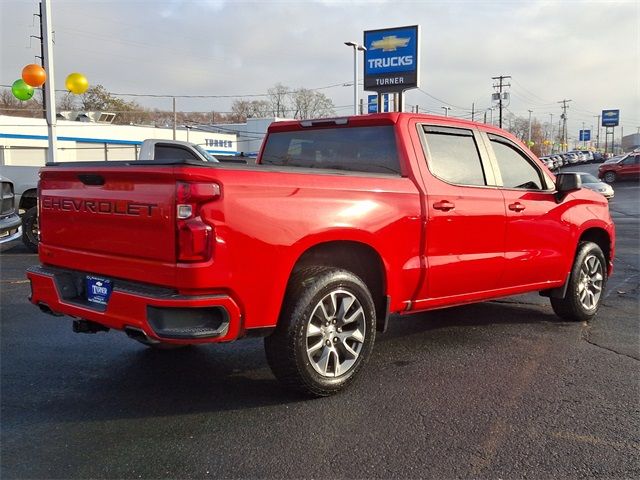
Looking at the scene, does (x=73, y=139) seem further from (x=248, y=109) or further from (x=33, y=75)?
(x=248, y=109)

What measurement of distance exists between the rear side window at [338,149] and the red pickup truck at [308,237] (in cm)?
1

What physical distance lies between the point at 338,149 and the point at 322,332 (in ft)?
5.72

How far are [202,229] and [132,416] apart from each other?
4.38 feet

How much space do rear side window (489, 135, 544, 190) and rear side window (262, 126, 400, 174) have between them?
4.04 ft

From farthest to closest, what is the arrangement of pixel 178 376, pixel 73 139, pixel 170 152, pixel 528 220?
pixel 73 139, pixel 170 152, pixel 528 220, pixel 178 376

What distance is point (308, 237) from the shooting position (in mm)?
3596

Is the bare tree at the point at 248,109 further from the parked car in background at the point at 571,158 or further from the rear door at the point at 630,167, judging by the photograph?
the rear door at the point at 630,167

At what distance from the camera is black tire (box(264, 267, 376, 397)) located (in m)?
3.60

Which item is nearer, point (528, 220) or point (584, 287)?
point (528, 220)

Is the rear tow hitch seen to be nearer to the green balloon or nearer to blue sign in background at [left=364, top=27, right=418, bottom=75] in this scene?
the green balloon

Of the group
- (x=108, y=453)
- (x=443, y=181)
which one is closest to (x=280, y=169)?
(x=443, y=181)

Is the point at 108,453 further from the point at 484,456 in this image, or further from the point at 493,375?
the point at 493,375

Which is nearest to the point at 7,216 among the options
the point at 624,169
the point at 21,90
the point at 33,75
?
the point at 33,75

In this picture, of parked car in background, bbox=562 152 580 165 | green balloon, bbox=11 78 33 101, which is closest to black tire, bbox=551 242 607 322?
green balloon, bbox=11 78 33 101
